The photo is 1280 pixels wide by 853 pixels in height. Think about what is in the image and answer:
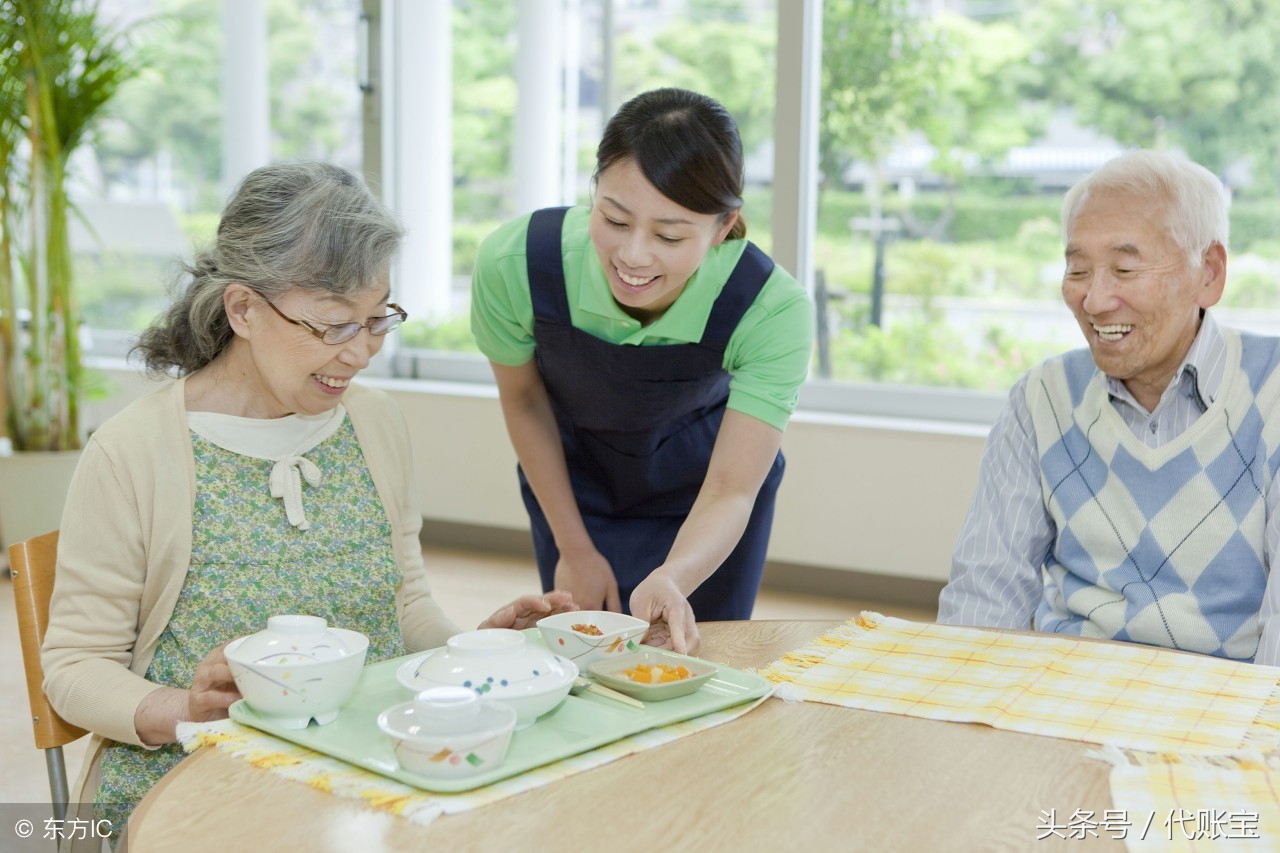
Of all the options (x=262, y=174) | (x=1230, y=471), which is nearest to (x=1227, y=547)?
(x=1230, y=471)

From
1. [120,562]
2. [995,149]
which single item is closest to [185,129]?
[995,149]

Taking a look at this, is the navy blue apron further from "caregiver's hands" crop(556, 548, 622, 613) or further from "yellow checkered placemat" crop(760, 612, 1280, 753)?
"yellow checkered placemat" crop(760, 612, 1280, 753)

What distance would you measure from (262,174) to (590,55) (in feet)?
11.7

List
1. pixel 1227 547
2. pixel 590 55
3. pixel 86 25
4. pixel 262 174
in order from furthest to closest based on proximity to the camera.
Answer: pixel 590 55, pixel 86 25, pixel 1227 547, pixel 262 174

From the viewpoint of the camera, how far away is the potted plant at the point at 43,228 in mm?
4105

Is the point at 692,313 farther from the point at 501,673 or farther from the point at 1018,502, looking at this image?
the point at 501,673

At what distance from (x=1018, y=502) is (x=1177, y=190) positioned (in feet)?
1.61

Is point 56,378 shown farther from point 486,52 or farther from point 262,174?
point 262,174

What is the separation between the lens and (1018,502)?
1931mm

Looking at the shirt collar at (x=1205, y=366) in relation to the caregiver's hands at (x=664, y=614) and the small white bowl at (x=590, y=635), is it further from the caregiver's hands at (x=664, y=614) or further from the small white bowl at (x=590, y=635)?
Result: the small white bowl at (x=590, y=635)

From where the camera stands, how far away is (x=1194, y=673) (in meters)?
1.54

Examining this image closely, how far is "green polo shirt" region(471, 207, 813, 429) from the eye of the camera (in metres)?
2.07

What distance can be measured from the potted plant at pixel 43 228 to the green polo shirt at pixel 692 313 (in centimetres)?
261

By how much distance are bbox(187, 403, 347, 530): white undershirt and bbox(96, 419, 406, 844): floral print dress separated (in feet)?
0.03
